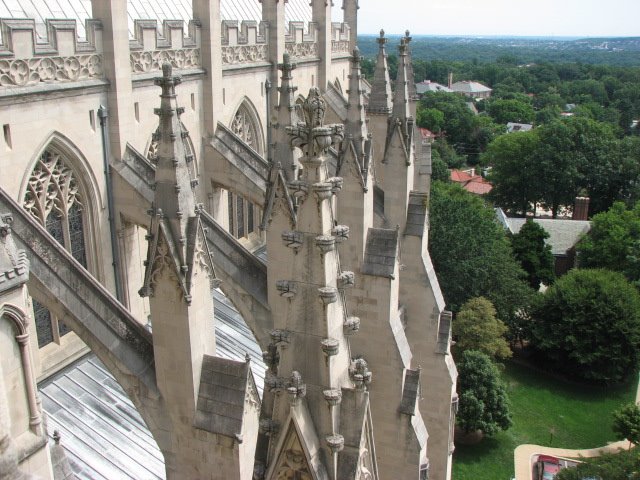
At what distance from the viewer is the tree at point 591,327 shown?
34344 mm

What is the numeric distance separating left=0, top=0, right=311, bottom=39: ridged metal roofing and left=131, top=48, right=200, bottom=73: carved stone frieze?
997 mm

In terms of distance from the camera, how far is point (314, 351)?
Result: 741 cm

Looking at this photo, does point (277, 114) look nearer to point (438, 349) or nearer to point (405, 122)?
point (405, 122)

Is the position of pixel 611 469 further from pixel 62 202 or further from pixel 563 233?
pixel 563 233

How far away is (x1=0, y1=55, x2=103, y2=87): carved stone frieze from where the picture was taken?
11.4 meters

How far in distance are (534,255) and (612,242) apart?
5792mm

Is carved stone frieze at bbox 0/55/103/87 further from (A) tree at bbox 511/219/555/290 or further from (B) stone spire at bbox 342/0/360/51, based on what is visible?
(A) tree at bbox 511/219/555/290

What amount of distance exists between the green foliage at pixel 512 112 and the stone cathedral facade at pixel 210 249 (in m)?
112

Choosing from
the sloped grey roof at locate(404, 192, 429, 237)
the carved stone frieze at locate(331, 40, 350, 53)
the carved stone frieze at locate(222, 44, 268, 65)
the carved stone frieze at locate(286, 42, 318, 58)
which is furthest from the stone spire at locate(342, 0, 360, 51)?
the sloped grey roof at locate(404, 192, 429, 237)

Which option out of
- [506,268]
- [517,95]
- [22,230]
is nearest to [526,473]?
[506,268]

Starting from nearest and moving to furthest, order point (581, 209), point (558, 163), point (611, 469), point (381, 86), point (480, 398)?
point (381, 86)
point (611, 469)
point (480, 398)
point (581, 209)
point (558, 163)

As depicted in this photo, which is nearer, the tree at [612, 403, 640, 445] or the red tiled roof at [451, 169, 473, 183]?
the tree at [612, 403, 640, 445]

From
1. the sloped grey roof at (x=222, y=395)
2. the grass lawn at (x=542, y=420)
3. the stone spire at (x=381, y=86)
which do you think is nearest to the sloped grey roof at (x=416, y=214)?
the stone spire at (x=381, y=86)

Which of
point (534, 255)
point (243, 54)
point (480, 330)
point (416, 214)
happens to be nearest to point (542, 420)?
point (480, 330)
